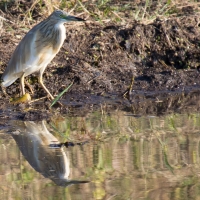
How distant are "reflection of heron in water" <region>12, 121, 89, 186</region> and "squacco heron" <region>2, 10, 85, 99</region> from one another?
45.1 inches

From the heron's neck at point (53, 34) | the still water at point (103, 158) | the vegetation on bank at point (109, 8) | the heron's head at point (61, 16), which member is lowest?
the still water at point (103, 158)

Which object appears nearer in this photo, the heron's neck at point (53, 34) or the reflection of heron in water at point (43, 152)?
the reflection of heron in water at point (43, 152)

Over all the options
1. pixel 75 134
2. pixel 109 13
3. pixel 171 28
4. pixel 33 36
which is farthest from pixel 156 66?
pixel 75 134

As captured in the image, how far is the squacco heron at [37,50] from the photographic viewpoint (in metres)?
7.97

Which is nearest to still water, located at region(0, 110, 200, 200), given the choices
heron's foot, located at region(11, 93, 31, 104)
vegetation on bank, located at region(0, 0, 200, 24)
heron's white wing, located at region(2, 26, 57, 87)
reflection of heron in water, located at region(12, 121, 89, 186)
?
reflection of heron in water, located at region(12, 121, 89, 186)

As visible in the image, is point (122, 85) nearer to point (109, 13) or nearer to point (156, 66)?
point (156, 66)

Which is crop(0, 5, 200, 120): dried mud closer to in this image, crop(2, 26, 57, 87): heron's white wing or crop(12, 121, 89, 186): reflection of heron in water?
crop(2, 26, 57, 87): heron's white wing

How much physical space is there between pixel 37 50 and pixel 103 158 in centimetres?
268

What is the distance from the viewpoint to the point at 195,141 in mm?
6223

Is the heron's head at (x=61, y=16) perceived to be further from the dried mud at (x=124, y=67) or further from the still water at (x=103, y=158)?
the still water at (x=103, y=158)

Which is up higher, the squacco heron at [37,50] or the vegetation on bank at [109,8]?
the vegetation on bank at [109,8]

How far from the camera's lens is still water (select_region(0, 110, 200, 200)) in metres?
4.89

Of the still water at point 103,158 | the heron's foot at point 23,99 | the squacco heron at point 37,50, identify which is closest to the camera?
the still water at point 103,158

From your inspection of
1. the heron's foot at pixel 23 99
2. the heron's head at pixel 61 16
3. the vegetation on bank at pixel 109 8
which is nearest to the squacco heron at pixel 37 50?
the heron's head at pixel 61 16
